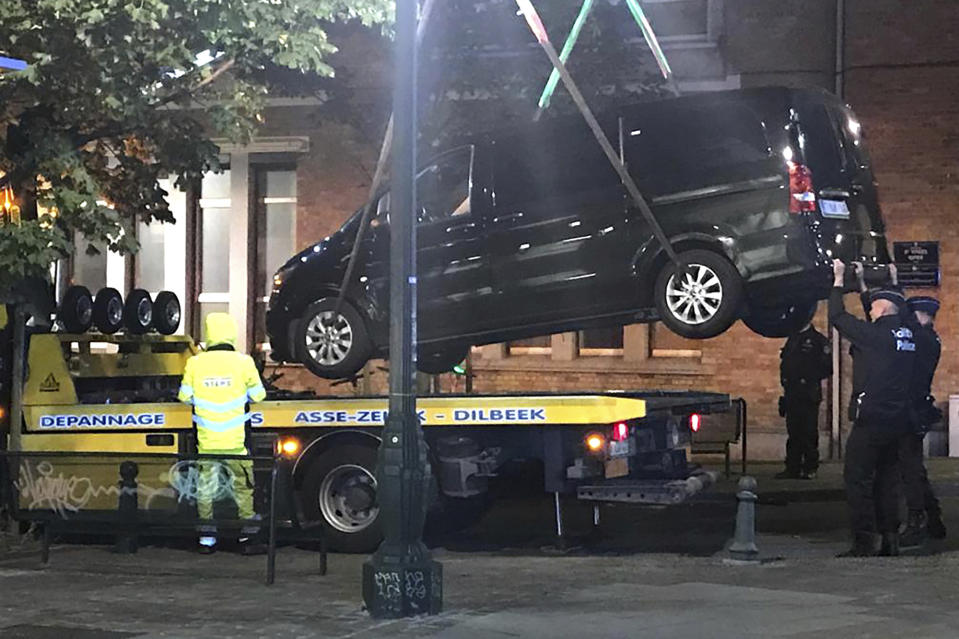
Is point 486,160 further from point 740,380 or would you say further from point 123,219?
point 740,380

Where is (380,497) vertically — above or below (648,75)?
below

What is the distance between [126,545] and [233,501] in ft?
6.62

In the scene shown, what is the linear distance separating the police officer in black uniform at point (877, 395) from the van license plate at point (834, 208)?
2.67 feet

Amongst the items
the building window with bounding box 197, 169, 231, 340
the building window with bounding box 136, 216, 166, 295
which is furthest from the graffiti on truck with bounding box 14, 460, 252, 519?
the building window with bounding box 136, 216, 166, 295

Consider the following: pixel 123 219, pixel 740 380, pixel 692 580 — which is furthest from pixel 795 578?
pixel 740 380

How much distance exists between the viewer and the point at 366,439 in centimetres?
1256

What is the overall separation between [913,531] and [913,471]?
19.9 inches

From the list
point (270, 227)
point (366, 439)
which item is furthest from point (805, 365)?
point (270, 227)

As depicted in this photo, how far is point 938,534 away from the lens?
12.8m

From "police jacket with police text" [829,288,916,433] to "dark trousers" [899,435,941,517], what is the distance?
30 centimetres

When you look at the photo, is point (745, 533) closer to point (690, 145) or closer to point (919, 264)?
point (690, 145)

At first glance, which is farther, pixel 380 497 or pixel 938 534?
pixel 938 534

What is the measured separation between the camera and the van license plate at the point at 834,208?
10.7 metres

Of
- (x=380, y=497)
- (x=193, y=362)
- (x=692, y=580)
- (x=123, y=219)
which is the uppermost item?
(x=123, y=219)
